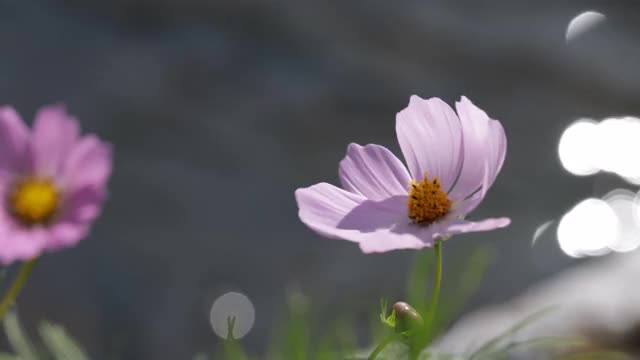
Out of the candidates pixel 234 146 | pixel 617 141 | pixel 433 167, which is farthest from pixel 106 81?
pixel 433 167

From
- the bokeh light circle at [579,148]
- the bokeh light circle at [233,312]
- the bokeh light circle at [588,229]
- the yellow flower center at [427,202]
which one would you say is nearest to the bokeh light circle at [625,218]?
the bokeh light circle at [588,229]

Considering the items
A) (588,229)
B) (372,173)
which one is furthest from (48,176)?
(588,229)

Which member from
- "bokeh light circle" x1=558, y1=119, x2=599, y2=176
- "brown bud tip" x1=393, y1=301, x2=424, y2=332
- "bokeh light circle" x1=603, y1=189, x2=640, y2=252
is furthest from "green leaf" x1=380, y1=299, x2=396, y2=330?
"bokeh light circle" x1=558, y1=119, x2=599, y2=176

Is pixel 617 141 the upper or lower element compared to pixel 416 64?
lower

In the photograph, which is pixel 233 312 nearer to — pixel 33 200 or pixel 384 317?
pixel 33 200

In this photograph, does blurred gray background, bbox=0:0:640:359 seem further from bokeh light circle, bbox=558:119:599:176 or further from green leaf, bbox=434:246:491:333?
green leaf, bbox=434:246:491:333

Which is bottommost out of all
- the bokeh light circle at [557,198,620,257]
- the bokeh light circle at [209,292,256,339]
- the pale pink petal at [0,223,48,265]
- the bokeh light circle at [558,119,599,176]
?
the pale pink petal at [0,223,48,265]

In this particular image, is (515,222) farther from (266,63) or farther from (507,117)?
(266,63)

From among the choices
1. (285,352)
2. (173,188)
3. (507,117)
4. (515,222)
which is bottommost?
(285,352)
